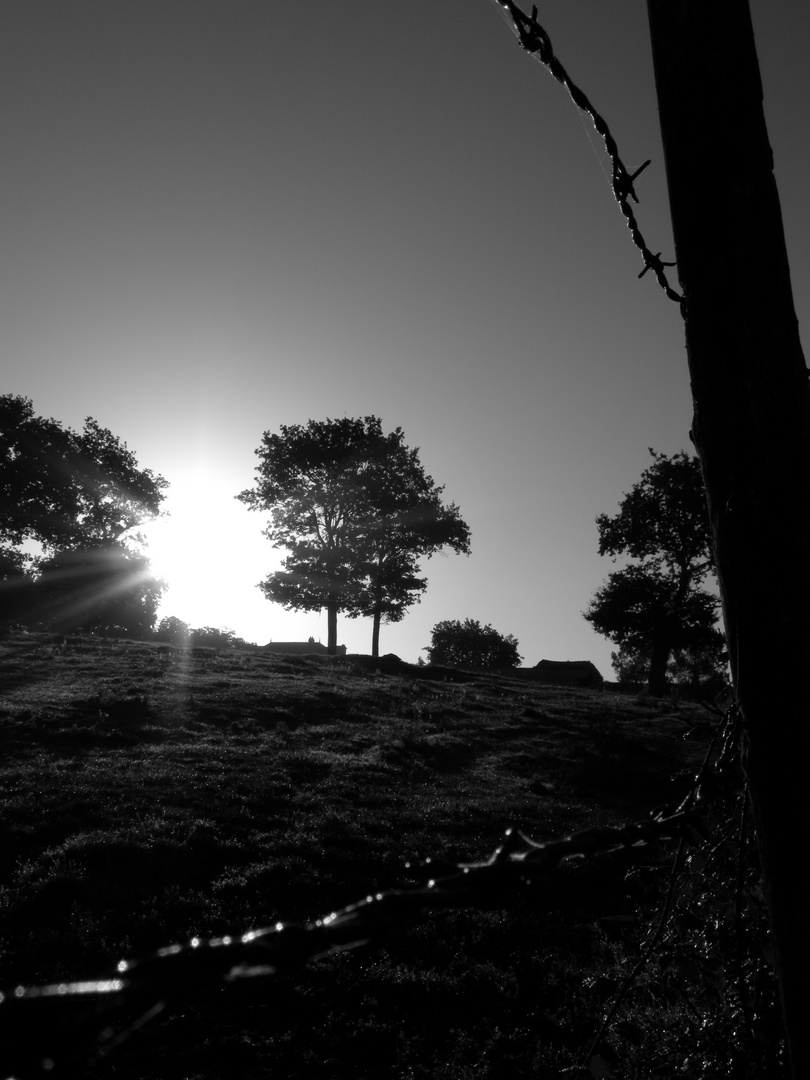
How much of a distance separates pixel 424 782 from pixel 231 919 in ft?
21.7

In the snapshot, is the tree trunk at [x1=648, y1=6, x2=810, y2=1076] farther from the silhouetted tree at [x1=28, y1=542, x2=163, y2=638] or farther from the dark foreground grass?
the silhouetted tree at [x1=28, y1=542, x2=163, y2=638]

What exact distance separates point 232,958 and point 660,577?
44491 mm

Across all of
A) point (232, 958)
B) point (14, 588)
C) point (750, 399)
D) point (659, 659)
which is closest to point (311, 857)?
point (232, 958)

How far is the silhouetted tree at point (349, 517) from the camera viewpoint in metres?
47.1

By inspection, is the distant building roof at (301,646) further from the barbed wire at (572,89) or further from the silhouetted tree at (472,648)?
the barbed wire at (572,89)

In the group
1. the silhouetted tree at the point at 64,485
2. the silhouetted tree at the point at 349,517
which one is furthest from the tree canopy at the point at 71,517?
the silhouetted tree at the point at 349,517

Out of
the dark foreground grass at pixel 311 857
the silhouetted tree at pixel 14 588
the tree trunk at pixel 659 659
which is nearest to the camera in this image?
the dark foreground grass at pixel 311 857

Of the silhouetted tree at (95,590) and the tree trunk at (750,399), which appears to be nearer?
the tree trunk at (750,399)

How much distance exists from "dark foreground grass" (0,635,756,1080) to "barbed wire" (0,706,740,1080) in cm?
9

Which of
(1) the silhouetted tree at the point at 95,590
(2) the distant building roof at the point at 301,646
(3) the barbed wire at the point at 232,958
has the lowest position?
(3) the barbed wire at the point at 232,958

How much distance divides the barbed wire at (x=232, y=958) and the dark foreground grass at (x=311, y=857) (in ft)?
0.30

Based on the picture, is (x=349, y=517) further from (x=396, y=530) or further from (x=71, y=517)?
(x=71, y=517)

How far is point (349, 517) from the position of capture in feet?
162

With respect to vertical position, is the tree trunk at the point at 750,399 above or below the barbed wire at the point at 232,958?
above
